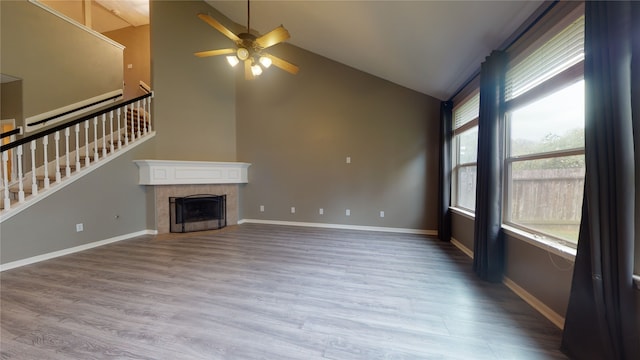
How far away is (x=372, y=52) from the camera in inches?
145

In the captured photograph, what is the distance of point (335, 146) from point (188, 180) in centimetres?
293

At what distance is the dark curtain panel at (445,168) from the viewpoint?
391 cm

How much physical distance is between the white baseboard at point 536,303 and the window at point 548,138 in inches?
22.0

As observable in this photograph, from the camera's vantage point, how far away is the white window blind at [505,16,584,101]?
170 cm

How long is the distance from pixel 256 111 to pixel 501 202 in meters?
4.65

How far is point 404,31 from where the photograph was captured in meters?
2.78

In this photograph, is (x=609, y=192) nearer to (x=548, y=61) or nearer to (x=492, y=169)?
(x=492, y=169)

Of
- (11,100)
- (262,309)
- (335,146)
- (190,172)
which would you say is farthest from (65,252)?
(335,146)

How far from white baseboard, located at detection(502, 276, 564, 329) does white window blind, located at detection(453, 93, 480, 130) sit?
2.08m

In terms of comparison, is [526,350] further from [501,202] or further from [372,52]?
[372,52]

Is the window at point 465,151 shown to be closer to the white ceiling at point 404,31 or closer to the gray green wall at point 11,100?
the white ceiling at point 404,31

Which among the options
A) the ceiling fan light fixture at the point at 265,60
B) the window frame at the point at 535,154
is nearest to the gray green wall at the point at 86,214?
the ceiling fan light fixture at the point at 265,60

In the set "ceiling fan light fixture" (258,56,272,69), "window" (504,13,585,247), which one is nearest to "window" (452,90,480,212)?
"window" (504,13,585,247)

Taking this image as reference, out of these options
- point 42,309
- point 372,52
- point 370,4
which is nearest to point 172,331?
point 42,309
